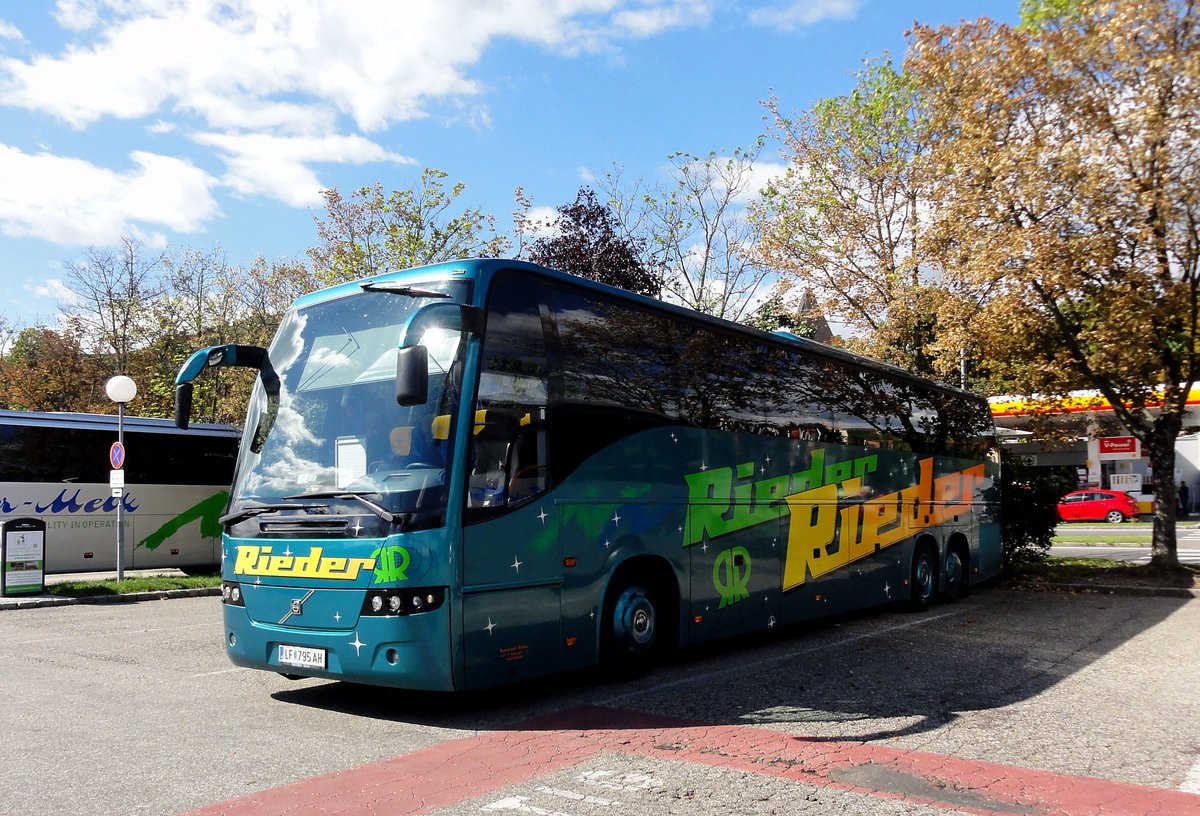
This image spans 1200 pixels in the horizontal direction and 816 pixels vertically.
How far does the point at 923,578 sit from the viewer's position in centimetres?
1473

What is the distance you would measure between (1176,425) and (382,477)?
16.0m

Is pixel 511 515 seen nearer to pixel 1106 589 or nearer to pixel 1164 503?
pixel 1106 589

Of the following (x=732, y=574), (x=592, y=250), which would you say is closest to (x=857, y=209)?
(x=592, y=250)

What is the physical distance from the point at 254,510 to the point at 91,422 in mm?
15018

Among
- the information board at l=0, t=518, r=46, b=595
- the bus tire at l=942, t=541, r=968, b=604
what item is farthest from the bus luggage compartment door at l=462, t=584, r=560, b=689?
the information board at l=0, t=518, r=46, b=595

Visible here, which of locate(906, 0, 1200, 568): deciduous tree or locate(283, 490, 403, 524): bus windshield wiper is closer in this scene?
locate(283, 490, 403, 524): bus windshield wiper

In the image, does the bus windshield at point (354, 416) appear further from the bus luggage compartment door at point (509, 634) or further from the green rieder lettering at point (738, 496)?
the green rieder lettering at point (738, 496)

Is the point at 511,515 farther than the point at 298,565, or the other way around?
the point at 511,515

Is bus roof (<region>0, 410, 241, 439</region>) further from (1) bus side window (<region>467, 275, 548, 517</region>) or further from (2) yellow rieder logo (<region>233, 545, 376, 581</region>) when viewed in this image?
(1) bus side window (<region>467, 275, 548, 517</region>)

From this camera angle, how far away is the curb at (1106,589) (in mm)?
16359

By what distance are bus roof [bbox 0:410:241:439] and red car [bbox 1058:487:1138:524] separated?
3818 centimetres

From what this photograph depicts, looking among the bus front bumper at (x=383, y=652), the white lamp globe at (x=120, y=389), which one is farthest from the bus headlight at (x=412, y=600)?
the white lamp globe at (x=120, y=389)

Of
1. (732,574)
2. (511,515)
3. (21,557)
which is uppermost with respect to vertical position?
(511,515)

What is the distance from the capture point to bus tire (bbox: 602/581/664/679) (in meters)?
8.41
